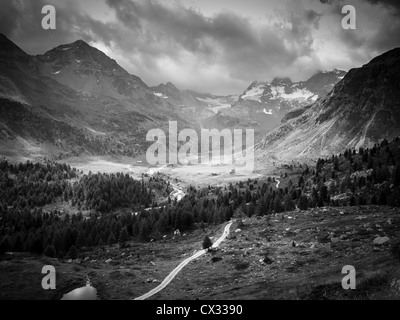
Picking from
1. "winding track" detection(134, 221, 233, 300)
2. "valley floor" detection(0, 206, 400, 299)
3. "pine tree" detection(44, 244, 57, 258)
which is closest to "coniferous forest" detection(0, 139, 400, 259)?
"pine tree" detection(44, 244, 57, 258)

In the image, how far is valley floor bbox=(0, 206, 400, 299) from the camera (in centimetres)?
3584

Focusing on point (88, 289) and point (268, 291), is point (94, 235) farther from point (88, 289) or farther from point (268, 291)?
point (268, 291)

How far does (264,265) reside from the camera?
2106 inches

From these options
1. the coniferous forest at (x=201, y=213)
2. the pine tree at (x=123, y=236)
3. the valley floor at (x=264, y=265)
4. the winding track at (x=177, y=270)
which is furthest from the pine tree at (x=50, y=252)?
the winding track at (x=177, y=270)

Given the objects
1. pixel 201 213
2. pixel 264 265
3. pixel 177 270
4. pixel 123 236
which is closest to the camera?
pixel 264 265

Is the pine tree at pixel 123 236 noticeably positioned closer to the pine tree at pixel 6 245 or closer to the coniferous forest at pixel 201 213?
the coniferous forest at pixel 201 213

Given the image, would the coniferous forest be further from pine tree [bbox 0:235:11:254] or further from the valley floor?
the valley floor

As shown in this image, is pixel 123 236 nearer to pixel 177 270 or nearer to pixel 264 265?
pixel 177 270

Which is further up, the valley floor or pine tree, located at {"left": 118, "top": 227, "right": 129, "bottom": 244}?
the valley floor

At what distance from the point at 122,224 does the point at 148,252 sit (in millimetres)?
44282

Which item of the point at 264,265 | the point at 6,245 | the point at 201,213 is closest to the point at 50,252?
the point at 6,245

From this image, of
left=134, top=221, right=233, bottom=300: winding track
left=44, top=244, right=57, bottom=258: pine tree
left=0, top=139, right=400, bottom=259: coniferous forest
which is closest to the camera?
left=134, top=221, right=233, bottom=300: winding track
